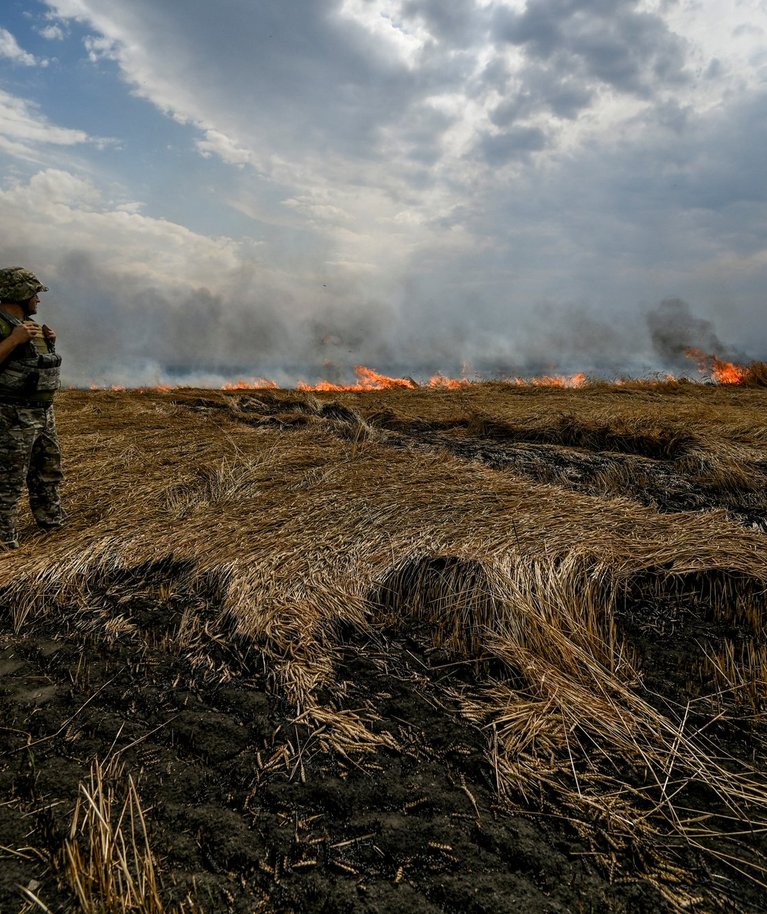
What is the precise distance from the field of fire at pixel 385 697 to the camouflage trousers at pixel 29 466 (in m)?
0.21

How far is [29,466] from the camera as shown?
192 inches

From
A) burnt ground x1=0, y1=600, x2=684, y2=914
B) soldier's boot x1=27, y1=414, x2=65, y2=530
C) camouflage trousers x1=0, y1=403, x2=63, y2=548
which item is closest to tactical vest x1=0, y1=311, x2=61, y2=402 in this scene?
camouflage trousers x1=0, y1=403, x2=63, y2=548

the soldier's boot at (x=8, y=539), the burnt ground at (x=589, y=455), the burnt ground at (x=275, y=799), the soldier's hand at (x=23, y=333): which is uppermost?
the soldier's hand at (x=23, y=333)

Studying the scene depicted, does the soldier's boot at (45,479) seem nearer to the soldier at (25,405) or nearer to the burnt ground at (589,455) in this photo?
the soldier at (25,405)

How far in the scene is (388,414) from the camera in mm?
9875

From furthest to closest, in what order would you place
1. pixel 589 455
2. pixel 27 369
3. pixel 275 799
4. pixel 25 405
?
pixel 589 455 → pixel 25 405 → pixel 27 369 → pixel 275 799

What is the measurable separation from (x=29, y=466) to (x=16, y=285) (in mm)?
1621

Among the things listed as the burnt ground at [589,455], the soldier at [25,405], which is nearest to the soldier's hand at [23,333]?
the soldier at [25,405]

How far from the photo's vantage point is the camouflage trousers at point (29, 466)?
4.62 m

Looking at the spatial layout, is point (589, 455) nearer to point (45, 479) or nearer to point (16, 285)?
point (45, 479)

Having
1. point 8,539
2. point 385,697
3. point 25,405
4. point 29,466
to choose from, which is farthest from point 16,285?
point 385,697

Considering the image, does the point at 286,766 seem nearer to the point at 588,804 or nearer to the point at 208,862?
the point at 208,862

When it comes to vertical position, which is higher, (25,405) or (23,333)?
(23,333)

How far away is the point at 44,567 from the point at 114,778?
2.34 metres
